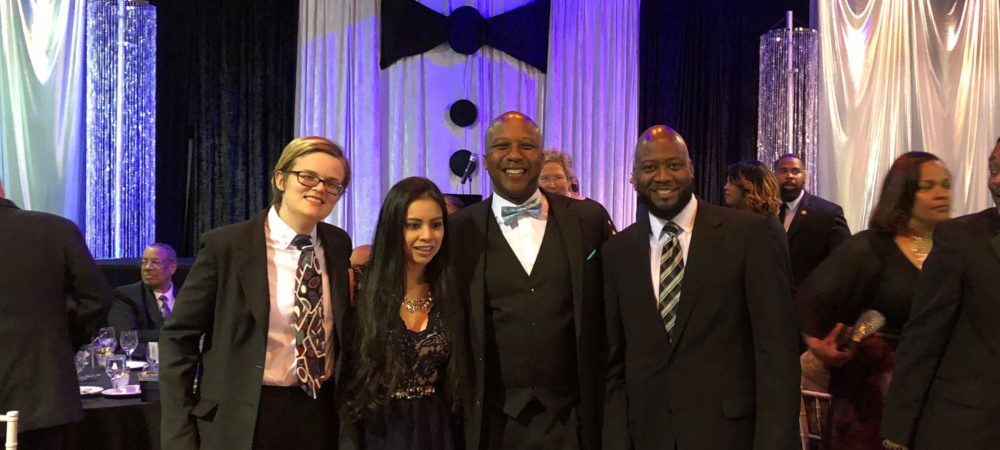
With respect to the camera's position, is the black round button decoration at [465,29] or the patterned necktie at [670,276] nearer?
the patterned necktie at [670,276]

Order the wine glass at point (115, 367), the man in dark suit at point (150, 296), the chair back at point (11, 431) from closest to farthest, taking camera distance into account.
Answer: the chair back at point (11, 431) → the wine glass at point (115, 367) → the man in dark suit at point (150, 296)

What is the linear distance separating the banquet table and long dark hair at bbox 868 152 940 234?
3.11m

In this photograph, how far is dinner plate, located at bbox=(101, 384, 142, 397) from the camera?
377cm

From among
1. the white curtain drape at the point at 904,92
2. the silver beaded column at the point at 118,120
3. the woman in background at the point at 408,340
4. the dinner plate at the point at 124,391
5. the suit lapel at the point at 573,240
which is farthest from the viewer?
the silver beaded column at the point at 118,120

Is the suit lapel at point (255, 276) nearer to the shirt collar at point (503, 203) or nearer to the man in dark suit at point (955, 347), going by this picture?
the shirt collar at point (503, 203)

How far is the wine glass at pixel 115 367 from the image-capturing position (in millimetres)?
4070

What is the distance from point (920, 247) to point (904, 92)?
361 centimetres

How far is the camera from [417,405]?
2660mm

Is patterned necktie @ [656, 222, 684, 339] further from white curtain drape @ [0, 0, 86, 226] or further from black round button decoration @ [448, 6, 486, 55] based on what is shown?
black round button decoration @ [448, 6, 486, 55]

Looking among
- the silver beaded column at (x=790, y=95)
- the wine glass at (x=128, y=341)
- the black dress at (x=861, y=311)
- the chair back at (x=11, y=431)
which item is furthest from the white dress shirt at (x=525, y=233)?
the silver beaded column at (x=790, y=95)

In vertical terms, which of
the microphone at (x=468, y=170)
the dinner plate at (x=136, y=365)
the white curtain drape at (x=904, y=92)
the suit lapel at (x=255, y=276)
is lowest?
the dinner plate at (x=136, y=365)

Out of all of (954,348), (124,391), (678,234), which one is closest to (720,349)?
(678,234)

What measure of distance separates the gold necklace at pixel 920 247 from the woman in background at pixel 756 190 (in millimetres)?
1422

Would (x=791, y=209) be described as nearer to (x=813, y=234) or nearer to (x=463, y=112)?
(x=813, y=234)
